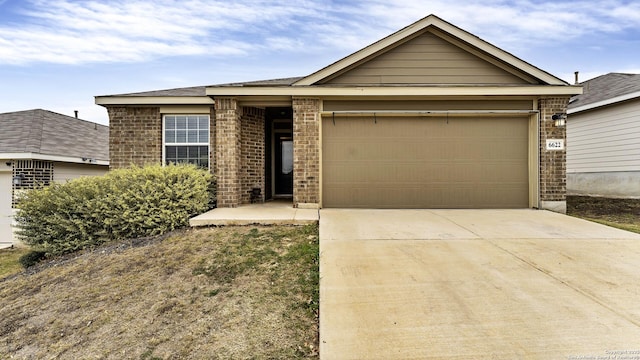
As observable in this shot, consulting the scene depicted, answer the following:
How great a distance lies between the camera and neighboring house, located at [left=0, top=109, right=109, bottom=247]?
10.2 m

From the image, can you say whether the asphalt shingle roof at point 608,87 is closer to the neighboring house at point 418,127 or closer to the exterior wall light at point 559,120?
the exterior wall light at point 559,120

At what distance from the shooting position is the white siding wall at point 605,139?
35.7ft

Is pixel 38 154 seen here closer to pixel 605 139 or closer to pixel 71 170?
pixel 71 170

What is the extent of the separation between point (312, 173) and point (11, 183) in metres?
9.93

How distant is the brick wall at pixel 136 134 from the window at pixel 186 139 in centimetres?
23

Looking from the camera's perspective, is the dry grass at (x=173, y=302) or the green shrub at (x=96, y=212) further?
the green shrub at (x=96, y=212)

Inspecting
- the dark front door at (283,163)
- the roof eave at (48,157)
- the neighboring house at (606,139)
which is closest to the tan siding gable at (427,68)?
the dark front door at (283,163)

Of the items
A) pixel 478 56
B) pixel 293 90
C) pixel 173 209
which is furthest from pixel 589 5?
pixel 173 209

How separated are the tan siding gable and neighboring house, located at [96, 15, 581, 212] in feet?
0.08

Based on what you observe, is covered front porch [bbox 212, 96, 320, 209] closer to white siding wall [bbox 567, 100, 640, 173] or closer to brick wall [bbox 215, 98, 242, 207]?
brick wall [bbox 215, 98, 242, 207]

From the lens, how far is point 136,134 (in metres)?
9.16

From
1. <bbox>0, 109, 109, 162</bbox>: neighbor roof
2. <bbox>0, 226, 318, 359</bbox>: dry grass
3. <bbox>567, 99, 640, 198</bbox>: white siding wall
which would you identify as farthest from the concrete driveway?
<bbox>0, 109, 109, 162</bbox>: neighbor roof

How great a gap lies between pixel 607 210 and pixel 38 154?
1714 centimetres

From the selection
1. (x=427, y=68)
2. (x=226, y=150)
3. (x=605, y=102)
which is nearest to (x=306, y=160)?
(x=226, y=150)
